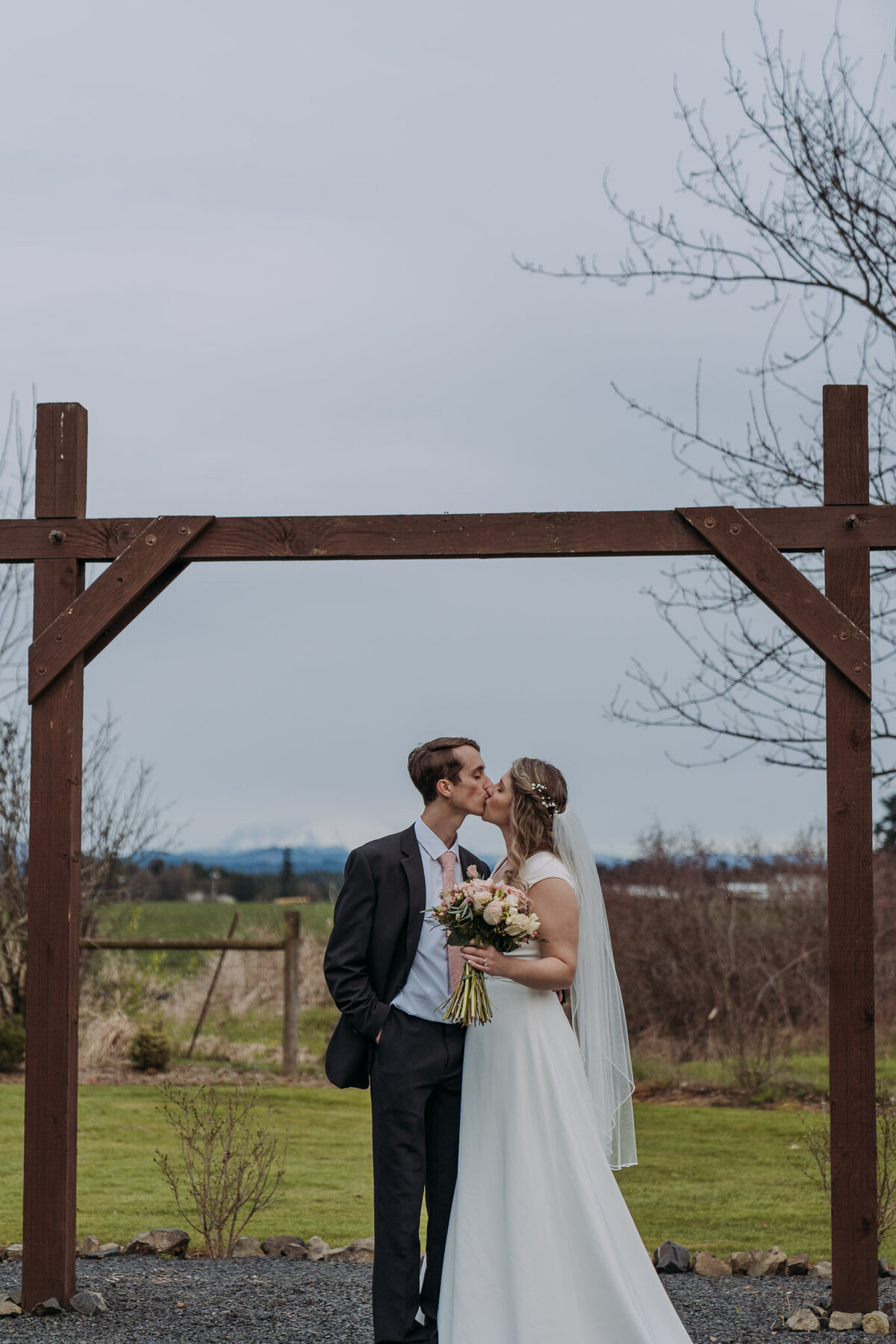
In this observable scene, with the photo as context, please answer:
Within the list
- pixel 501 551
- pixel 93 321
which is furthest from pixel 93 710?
pixel 501 551

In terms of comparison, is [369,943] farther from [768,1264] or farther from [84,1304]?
[768,1264]

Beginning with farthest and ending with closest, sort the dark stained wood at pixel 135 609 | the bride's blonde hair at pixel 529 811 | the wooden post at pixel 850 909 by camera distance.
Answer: the dark stained wood at pixel 135 609, the wooden post at pixel 850 909, the bride's blonde hair at pixel 529 811

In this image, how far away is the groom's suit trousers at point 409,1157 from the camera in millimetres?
4078

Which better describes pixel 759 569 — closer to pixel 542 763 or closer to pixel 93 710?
pixel 542 763

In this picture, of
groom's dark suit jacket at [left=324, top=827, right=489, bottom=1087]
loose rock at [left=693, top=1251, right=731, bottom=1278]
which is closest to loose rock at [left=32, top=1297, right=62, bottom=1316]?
groom's dark suit jacket at [left=324, top=827, right=489, bottom=1087]

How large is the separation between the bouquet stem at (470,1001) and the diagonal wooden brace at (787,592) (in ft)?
6.07

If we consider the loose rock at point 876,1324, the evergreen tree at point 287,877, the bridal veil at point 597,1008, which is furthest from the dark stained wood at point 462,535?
the evergreen tree at point 287,877

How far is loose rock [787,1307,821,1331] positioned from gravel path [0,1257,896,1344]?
11cm

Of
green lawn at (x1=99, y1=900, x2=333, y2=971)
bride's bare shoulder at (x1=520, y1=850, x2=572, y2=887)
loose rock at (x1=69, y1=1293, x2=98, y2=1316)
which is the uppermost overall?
bride's bare shoulder at (x1=520, y1=850, x2=572, y2=887)

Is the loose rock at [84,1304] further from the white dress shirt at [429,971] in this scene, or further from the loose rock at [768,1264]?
the loose rock at [768,1264]

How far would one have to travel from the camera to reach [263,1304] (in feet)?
17.1

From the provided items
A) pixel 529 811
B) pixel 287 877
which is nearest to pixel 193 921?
pixel 287 877

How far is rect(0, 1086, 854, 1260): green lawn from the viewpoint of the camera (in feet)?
24.4

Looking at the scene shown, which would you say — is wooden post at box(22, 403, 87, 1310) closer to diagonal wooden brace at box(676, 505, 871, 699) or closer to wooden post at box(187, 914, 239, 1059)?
diagonal wooden brace at box(676, 505, 871, 699)
